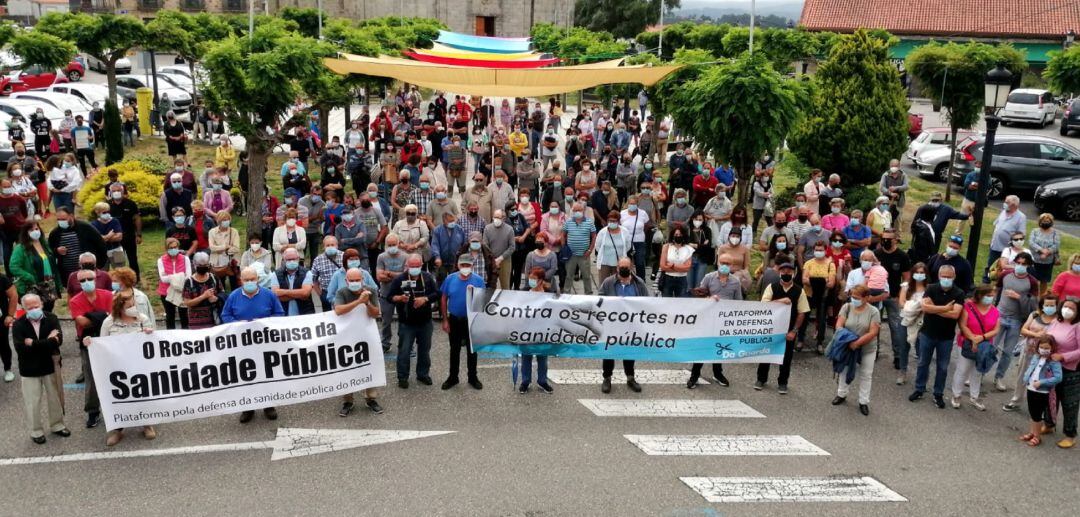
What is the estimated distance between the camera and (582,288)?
14.7 metres

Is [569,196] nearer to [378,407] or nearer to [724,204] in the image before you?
[724,204]

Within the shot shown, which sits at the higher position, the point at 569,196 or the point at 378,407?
the point at 569,196

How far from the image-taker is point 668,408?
10312 mm

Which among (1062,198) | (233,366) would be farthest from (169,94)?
(1062,198)

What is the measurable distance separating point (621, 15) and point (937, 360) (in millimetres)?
67005

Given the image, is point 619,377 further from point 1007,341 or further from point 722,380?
point 1007,341

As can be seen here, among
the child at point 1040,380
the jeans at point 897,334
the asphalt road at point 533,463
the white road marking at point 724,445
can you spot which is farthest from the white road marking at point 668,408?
the child at point 1040,380

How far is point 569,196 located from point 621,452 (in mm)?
6958

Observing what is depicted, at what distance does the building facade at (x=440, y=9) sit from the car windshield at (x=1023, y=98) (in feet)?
118

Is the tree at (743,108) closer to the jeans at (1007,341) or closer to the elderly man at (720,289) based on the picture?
the elderly man at (720,289)

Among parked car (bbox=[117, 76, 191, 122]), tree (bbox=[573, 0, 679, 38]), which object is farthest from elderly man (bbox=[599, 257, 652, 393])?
tree (bbox=[573, 0, 679, 38])

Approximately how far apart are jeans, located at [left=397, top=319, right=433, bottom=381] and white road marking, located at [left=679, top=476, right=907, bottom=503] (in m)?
3.47

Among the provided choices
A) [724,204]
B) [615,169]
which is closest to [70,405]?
[724,204]

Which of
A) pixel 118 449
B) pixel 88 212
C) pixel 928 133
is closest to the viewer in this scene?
pixel 118 449
